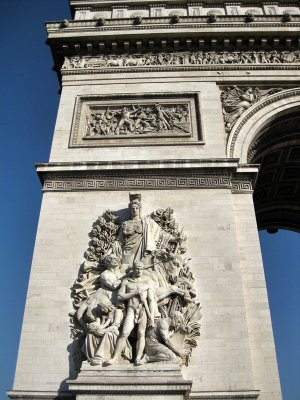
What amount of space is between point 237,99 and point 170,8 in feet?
14.7

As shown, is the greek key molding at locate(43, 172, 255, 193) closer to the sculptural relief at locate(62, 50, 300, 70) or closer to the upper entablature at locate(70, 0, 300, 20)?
the sculptural relief at locate(62, 50, 300, 70)

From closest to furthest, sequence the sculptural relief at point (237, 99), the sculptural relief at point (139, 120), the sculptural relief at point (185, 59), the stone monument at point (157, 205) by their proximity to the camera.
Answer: the stone monument at point (157, 205) → the sculptural relief at point (139, 120) → the sculptural relief at point (237, 99) → the sculptural relief at point (185, 59)

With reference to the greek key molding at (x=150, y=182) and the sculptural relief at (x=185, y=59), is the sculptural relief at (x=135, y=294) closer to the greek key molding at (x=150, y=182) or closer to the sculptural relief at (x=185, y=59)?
the greek key molding at (x=150, y=182)

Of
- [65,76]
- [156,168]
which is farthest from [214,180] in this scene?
[65,76]

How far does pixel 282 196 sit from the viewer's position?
49.8 feet

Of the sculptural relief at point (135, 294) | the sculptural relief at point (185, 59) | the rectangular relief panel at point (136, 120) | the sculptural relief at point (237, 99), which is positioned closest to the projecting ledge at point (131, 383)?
the sculptural relief at point (135, 294)

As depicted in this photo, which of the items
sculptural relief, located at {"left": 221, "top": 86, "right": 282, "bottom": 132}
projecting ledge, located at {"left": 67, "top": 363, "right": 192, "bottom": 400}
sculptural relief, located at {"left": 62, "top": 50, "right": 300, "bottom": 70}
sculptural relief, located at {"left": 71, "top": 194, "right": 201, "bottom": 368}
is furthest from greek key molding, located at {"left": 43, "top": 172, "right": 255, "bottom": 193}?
projecting ledge, located at {"left": 67, "top": 363, "right": 192, "bottom": 400}

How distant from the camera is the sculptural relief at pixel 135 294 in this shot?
301 inches

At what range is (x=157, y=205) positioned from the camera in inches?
381

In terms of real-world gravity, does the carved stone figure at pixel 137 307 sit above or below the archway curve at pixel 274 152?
below

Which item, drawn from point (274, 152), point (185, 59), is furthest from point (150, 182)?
point (274, 152)

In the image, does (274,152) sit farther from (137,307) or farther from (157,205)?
(137,307)

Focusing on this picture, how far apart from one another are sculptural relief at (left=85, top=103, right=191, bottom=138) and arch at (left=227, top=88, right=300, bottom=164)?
3.81 ft

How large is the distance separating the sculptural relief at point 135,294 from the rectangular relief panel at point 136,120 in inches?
79.0
